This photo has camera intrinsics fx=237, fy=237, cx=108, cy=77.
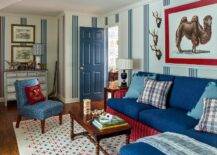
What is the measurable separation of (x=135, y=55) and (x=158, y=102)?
1.81 m

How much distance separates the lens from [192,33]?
366cm

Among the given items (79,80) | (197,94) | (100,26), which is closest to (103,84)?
(79,80)

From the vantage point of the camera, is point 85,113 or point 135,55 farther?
point 135,55

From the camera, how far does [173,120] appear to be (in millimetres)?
2865

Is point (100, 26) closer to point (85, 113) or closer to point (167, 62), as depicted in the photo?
point (167, 62)

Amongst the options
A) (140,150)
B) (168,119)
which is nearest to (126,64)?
(168,119)

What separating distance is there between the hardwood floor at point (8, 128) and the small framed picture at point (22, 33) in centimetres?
173

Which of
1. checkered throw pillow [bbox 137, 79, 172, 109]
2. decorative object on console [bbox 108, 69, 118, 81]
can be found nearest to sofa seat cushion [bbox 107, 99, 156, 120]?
checkered throw pillow [bbox 137, 79, 172, 109]

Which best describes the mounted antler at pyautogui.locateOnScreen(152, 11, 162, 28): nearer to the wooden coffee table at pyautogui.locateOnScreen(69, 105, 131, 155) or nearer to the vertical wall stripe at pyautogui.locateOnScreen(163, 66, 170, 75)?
the vertical wall stripe at pyautogui.locateOnScreen(163, 66, 170, 75)

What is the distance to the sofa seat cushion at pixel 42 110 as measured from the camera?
12.5ft

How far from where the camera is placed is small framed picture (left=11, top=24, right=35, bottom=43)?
248 inches

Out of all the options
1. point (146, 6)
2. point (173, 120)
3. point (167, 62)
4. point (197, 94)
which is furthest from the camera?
point (146, 6)

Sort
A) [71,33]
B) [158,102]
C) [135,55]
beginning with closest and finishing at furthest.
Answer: [158,102], [135,55], [71,33]

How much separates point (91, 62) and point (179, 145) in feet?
15.0
